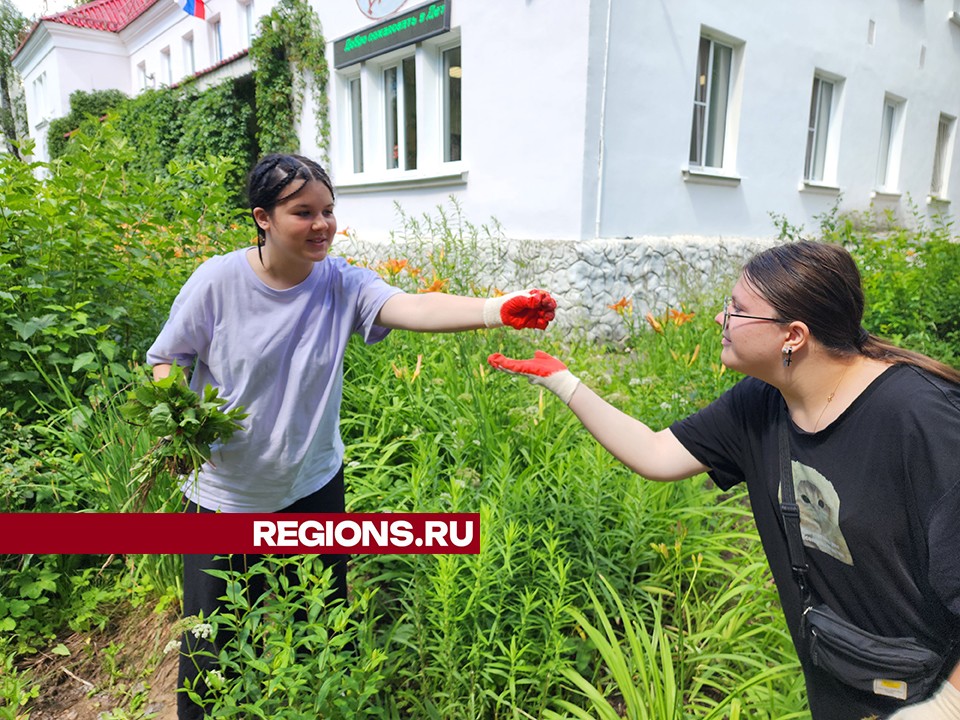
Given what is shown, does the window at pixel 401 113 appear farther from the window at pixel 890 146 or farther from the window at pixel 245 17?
the window at pixel 890 146

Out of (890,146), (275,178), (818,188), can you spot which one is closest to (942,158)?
(890,146)

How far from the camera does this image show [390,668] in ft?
6.52

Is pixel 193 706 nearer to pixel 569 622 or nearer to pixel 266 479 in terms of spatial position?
pixel 266 479

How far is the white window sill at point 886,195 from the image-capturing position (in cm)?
1061

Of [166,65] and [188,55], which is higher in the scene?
[166,65]

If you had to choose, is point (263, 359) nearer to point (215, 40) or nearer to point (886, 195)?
point (886, 195)

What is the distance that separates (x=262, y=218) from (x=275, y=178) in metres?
0.12

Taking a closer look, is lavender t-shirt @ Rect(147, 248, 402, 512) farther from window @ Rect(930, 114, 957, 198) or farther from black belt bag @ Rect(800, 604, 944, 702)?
window @ Rect(930, 114, 957, 198)

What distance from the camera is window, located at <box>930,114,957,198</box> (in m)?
13.1

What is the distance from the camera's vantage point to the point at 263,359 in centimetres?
175

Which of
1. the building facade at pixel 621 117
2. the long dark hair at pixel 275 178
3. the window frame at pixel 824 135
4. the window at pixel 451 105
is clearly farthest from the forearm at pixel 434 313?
the window frame at pixel 824 135

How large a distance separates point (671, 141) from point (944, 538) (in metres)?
6.27

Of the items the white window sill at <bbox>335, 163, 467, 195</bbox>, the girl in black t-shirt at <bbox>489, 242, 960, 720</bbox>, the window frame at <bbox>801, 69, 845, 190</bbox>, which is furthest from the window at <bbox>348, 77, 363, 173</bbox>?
the girl in black t-shirt at <bbox>489, 242, 960, 720</bbox>

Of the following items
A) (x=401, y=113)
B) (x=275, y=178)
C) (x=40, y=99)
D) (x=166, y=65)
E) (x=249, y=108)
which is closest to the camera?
(x=275, y=178)
